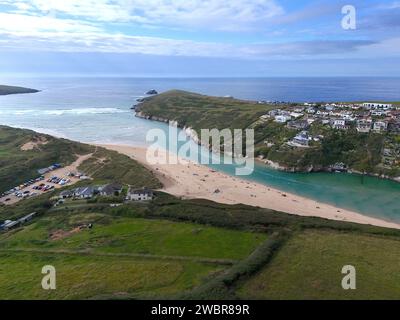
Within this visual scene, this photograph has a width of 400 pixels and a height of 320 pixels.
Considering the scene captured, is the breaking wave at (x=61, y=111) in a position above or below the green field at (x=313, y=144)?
above

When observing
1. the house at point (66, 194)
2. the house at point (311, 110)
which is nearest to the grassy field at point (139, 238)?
the house at point (66, 194)

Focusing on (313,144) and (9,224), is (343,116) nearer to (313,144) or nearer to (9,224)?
(313,144)

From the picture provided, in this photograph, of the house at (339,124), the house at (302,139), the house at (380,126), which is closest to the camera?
the house at (302,139)

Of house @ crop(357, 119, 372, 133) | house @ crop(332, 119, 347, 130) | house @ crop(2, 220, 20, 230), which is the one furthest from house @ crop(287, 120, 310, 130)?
house @ crop(2, 220, 20, 230)

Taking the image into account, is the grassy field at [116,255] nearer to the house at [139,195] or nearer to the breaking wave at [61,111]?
the house at [139,195]

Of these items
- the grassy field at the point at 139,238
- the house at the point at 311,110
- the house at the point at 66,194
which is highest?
the house at the point at 311,110
